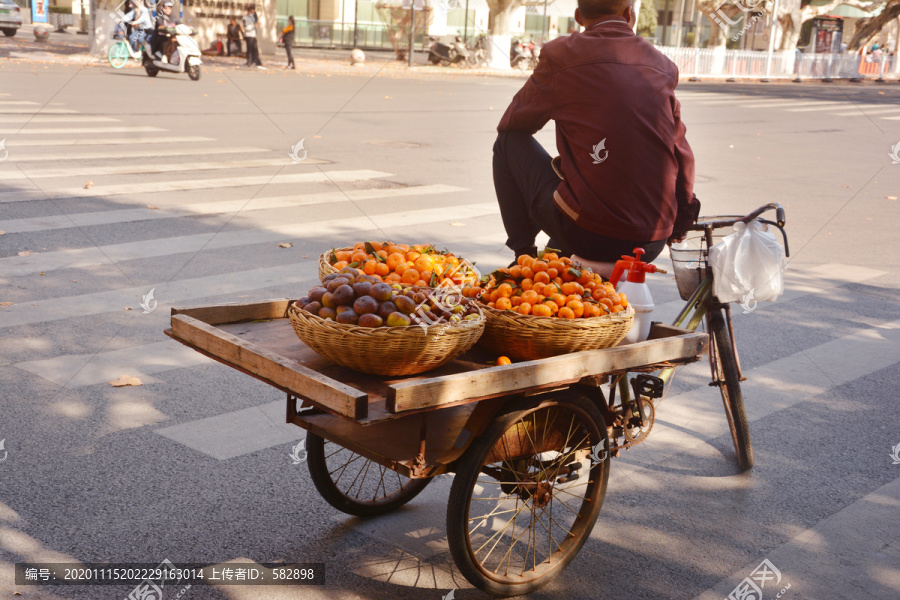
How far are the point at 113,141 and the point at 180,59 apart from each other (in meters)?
11.6

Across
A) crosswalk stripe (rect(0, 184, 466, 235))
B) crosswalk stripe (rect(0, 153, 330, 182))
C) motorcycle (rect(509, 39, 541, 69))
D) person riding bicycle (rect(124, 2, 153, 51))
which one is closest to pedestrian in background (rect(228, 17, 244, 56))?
person riding bicycle (rect(124, 2, 153, 51))

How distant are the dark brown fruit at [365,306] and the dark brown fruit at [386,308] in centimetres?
2

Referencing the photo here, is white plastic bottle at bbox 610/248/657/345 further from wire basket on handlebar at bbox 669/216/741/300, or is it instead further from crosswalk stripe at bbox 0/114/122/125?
crosswalk stripe at bbox 0/114/122/125

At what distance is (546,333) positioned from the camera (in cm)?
284

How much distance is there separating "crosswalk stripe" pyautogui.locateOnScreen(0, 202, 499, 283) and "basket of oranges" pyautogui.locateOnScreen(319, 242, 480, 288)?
4.01m

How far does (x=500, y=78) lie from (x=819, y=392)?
29.6 meters

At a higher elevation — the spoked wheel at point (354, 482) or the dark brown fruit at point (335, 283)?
the dark brown fruit at point (335, 283)

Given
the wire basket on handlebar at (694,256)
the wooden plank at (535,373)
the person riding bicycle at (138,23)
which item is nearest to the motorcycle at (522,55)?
the person riding bicycle at (138,23)

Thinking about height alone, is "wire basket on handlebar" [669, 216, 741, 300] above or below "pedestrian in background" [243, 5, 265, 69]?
below

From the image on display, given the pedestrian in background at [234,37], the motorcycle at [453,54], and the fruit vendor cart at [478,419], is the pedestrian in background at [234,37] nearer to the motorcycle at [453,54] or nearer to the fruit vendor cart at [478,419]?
the motorcycle at [453,54]

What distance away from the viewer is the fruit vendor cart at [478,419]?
2.61 metres

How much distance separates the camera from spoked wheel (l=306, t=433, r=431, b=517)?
3.46 m

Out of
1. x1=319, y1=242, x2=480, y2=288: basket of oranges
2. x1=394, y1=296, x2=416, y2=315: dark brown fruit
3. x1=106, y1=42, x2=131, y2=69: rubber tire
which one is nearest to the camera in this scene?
x1=394, y1=296, x2=416, y2=315: dark brown fruit

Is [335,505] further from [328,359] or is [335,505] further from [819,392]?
[819,392]
